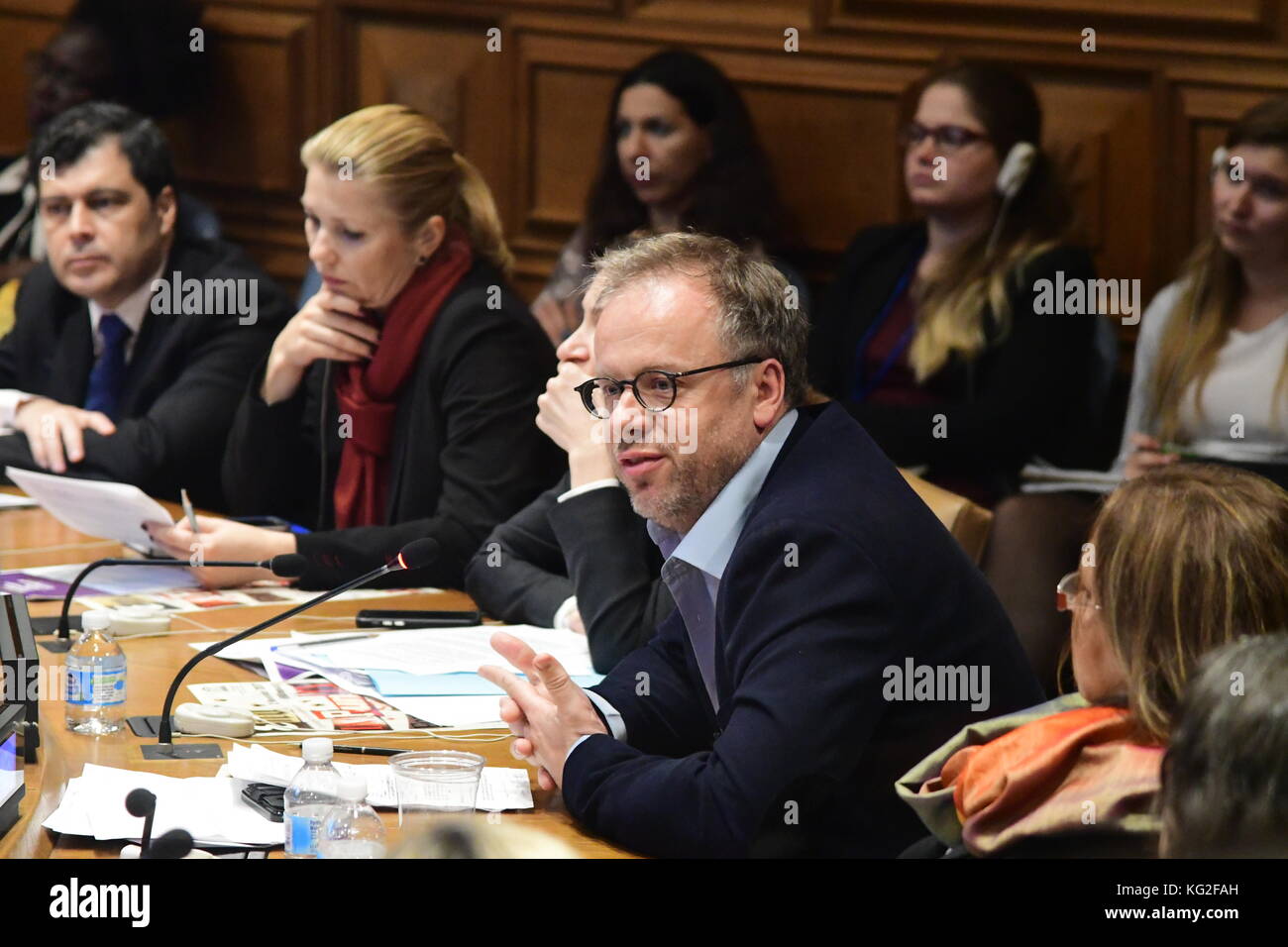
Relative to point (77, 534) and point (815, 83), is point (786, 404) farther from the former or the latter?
point (815, 83)

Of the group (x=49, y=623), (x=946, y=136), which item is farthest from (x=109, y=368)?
(x=946, y=136)

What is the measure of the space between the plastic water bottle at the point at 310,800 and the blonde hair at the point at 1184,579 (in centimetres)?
79

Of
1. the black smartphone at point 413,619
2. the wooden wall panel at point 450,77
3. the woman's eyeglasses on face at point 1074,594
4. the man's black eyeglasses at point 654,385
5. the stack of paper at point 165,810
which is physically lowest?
the stack of paper at point 165,810

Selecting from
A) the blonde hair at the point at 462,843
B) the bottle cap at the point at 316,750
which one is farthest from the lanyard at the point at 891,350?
the blonde hair at the point at 462,843

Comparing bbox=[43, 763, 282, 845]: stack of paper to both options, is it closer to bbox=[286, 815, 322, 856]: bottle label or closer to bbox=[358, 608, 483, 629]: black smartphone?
bbox=[286, 815, 322, 856]: bottle label

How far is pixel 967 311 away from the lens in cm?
390

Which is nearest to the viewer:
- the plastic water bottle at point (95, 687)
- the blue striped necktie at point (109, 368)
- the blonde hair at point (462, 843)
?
the blonde hair at point (462, 843)

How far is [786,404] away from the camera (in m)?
2.12

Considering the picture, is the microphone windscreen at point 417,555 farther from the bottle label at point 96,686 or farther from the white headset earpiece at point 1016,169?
the white headset earpiece at point 1016,169

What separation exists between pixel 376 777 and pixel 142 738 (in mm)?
380

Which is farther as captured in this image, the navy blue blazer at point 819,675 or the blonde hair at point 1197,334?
the blonde hair at point 1197,334

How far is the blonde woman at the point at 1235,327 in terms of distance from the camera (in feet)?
12.2

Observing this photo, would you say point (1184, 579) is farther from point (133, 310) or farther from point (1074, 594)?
point (133, 310)

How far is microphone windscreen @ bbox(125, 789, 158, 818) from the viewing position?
1606 mm
